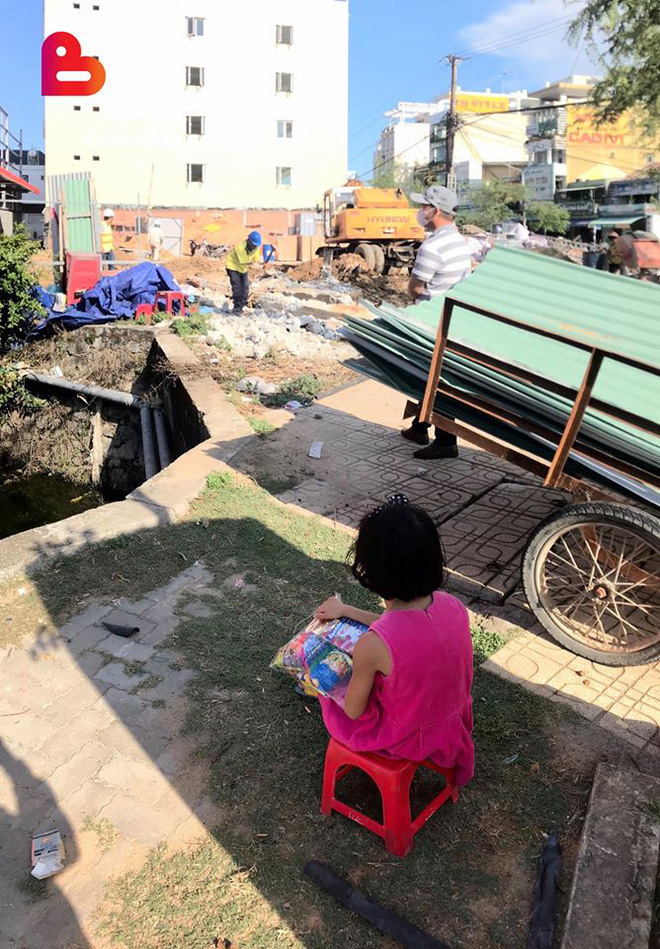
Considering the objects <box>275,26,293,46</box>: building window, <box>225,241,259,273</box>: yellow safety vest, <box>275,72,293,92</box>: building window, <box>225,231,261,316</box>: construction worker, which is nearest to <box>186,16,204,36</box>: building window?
<box>275,26,293,46</box>: building window

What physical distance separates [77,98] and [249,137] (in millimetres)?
8864

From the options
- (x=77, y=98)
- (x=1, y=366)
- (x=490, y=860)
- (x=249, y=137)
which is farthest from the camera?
(x=249, y=137)

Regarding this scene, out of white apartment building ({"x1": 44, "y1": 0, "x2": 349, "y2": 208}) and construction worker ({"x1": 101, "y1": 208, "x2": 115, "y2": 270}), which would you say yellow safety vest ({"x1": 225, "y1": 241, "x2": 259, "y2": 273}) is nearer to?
construction worker ({"x1": 101, "y1": 208, "x2": 115, "y2": 270})

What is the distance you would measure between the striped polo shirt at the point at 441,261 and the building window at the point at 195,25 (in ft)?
129

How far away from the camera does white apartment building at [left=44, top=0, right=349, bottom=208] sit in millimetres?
36375

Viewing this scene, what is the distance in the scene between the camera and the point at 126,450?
10266mm

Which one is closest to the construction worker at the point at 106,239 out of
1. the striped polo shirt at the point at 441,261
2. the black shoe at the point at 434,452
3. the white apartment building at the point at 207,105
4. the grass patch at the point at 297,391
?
the grass patch at the point at 297,391

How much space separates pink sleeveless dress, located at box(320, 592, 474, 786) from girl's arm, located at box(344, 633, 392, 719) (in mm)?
24

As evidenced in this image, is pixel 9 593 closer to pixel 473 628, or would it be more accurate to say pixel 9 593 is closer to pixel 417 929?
pixel 473 628

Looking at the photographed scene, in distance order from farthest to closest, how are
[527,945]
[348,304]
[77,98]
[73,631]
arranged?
[77,98] → [348,304] → [73,631] → [527,945]

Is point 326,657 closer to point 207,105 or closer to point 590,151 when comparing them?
point 207,105

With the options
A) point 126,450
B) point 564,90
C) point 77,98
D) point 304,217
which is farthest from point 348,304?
point 564,90

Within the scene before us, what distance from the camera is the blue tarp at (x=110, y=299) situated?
10.9 meters

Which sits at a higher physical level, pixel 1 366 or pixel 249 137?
pixel 249 137
